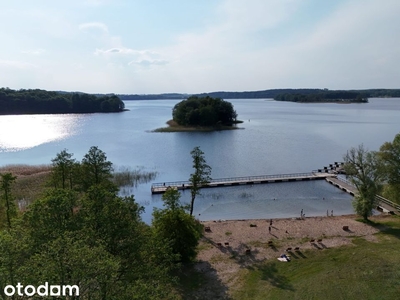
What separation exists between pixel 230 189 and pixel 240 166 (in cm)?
1158

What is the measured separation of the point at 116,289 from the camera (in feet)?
34.8

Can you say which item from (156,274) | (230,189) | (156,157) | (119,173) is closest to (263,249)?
(156,274)

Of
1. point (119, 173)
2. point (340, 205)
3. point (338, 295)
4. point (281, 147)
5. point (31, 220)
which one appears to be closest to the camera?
point (31, 220)

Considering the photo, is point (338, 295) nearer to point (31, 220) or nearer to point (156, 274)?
point (156, 274)

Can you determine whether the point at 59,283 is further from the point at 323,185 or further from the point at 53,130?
the point at 53,130

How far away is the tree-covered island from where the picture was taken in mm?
95312

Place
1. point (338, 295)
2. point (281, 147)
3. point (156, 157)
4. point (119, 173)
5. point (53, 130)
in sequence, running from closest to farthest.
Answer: point (338, 295) < point (119, 173) < point (156, 157) < point (281, 147) < point (53, 130)

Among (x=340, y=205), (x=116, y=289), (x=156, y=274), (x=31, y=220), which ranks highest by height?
(x=31, y=220)

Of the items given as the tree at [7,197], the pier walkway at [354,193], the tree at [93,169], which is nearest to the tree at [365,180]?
the pier walkway at [354,193]

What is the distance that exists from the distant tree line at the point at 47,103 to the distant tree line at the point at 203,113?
229ft

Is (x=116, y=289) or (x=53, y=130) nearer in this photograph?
(x=116, y=289)

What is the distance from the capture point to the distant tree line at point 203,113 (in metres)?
95.8

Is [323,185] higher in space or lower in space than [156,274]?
lower

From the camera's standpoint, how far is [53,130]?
99.6m
